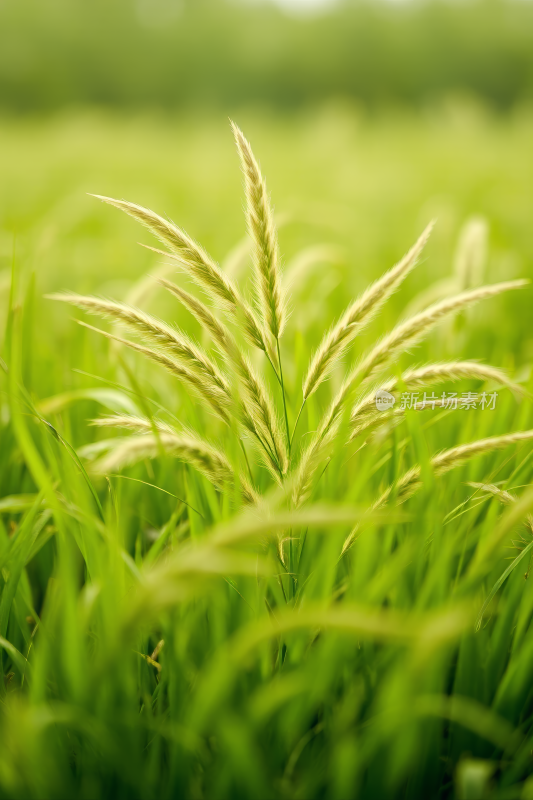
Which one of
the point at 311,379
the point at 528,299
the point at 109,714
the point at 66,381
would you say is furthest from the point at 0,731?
the point at 528,299

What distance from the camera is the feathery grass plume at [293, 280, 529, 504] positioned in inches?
27.2

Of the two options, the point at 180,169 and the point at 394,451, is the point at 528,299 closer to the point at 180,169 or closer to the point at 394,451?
the point at 394,451

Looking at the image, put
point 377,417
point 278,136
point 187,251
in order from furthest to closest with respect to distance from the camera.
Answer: point 278,136 → point 377,417 → point 187,251

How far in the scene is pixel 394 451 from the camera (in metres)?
0.84

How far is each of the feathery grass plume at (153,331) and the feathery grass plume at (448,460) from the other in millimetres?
242

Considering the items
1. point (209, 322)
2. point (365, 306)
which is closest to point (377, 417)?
point (365, 306)

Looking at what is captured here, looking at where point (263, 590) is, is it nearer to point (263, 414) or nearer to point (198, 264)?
point (263, 414)

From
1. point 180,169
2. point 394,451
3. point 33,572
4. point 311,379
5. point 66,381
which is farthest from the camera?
point 180,169

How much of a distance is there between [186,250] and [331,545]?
0.34 m

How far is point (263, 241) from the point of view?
655 millimetres

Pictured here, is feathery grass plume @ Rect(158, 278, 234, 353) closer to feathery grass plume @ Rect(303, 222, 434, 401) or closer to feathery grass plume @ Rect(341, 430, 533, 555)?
feathery grass plume @ Rect(303, 222, 434, 401)

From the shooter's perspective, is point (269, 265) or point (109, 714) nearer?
point (109, 714)

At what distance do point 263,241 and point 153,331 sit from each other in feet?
0.51

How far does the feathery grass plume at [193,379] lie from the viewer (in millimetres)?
652
